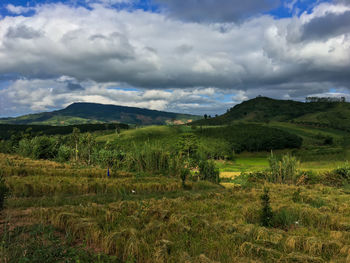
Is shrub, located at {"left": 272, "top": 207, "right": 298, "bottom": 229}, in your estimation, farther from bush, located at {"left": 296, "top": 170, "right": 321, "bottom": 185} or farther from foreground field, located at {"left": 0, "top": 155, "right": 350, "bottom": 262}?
bush, located at {"left": 296, "top": 170, "right": 321, "bottom": 185}

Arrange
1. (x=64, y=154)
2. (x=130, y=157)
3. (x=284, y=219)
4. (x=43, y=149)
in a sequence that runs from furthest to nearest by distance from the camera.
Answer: (x=43, y=149) < (x=64, y=154) < (x=130, y=157) < (x=284, y=219)

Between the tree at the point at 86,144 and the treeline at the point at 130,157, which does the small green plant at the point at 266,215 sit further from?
the tree at the point at 86,144

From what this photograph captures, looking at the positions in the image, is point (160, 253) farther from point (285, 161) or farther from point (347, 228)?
point (285, 161)

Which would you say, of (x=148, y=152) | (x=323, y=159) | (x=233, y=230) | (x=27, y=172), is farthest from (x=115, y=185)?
(x=323, y=159)

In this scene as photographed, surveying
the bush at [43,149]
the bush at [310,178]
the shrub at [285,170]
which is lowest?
the bush at [310,178]

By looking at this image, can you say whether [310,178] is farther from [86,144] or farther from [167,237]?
[86,144]

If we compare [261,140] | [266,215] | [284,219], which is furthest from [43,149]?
[261,140]

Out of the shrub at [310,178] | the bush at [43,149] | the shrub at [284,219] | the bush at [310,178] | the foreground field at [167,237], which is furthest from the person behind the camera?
the bush at [43,149]

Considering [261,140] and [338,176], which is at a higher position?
[261,140]

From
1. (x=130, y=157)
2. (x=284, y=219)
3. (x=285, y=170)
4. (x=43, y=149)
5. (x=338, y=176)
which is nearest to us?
(x=284, y=219)

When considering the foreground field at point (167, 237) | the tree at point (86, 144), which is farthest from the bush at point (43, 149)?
the foreground field at point (167, 237)

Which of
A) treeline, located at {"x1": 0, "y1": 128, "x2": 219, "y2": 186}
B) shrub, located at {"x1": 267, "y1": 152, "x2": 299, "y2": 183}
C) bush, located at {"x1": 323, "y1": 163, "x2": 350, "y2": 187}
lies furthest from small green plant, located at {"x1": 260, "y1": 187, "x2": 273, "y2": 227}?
bush, located at {"x1": 323, "y1": 163, "x2": 350, "y2": 187}

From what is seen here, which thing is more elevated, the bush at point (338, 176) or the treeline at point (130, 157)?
the treeline at point (130, 157)

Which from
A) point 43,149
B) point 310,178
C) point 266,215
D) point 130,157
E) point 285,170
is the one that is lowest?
point 310,178
